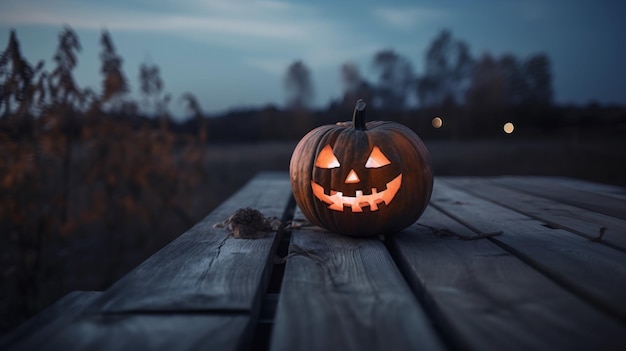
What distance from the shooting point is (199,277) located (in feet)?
3.70

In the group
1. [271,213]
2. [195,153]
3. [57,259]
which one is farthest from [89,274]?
[271,213]

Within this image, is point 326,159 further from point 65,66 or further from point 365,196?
point 65,66

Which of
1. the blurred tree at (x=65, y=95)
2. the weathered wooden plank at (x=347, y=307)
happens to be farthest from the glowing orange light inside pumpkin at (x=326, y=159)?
the blurred tree at (x=65, y=95)

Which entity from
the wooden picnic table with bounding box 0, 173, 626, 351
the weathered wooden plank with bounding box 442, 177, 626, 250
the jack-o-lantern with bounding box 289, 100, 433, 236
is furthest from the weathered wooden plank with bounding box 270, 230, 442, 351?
the weathered wooden plank with bounding box 442, 177, 626, 250

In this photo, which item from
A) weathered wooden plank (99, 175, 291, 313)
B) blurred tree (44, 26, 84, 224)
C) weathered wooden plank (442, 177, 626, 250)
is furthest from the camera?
blurred tree (44, 26, 84, 224)

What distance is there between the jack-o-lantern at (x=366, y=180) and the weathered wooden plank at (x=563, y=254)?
320 mm

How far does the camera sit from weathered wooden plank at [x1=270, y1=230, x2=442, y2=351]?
0.77m

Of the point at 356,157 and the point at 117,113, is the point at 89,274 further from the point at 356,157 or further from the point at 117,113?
the point at 356,157

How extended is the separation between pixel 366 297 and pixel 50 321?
27.8 inches

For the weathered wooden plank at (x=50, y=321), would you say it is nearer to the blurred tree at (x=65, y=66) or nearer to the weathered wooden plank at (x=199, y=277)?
the weathered wooden plank at (x=199, y=277)

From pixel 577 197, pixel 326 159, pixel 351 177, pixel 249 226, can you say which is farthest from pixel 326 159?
pixel 577 197

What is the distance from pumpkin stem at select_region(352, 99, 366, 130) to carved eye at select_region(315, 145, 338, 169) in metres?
0.18

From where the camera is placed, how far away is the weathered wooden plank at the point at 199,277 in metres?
0.95

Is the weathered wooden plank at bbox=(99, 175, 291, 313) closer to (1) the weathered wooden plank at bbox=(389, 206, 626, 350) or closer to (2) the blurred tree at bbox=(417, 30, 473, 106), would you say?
(1) the weathered wooden plank at bbox=(389, 206, 626, 350)
